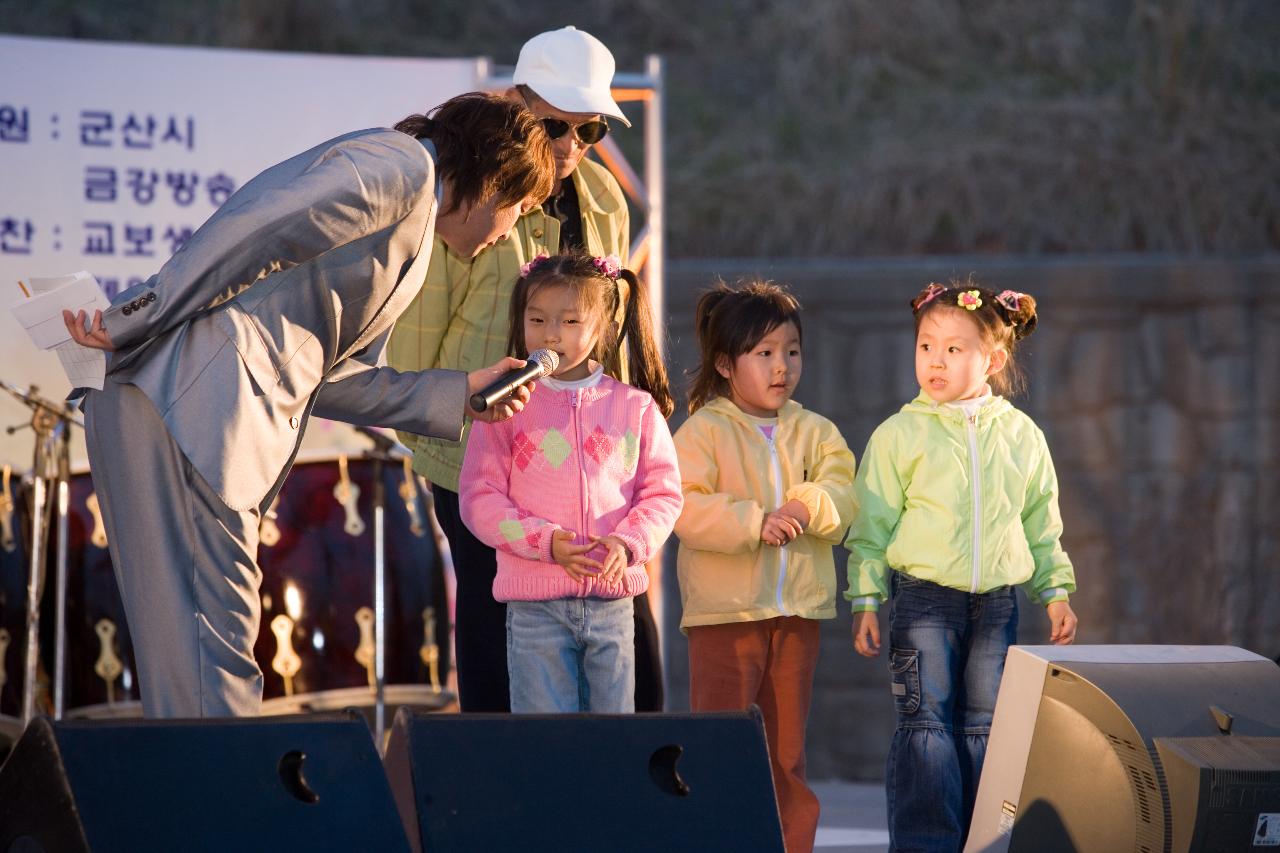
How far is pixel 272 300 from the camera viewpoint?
9.30ft

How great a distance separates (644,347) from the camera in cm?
363

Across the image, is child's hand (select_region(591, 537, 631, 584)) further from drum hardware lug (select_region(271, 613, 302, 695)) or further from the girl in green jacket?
drum hardware lug (select_region(271, 613, 302, 695))

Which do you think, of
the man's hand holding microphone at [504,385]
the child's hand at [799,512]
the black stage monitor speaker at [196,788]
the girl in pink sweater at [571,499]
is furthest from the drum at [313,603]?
the black stage monitor speaker at [196,788]

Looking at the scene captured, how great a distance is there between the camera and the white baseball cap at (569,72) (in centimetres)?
347

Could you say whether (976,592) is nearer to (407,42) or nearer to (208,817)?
(208,817)

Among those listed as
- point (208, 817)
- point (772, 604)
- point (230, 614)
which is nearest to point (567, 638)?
point (772, 604)

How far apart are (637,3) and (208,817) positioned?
24.7 feet

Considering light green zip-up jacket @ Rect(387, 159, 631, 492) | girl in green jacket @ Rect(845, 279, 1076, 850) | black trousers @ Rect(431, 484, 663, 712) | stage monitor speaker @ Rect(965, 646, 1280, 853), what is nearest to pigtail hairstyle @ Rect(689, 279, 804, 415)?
girl in green jacket @ Rect(845, 279, 1076, 850)

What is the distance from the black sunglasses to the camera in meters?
3.47

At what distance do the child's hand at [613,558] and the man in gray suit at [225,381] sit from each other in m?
0.68

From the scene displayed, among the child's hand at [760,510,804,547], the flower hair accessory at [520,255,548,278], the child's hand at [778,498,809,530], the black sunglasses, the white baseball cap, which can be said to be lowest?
the child's hand at [760,510,804,547]

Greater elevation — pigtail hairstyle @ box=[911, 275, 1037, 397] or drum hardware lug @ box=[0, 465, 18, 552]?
pigtail hairstyle @ box=[911, 275, 1037, 397]

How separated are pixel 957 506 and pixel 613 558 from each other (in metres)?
0.84

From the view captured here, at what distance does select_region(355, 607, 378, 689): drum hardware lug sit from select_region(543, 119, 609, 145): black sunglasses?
6.21 feet
